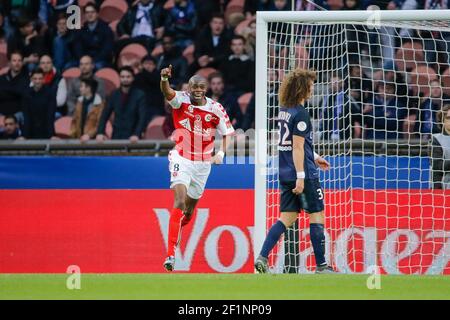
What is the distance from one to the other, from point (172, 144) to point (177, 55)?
A: 2.09m

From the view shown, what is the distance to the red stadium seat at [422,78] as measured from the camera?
1259 centimetres

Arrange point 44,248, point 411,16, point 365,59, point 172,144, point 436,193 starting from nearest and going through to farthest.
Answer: point 411,16
point 436,193
point 44,248
point 172,144
point 365,59

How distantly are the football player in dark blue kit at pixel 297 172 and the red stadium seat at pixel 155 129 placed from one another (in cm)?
474

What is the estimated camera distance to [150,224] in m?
12.3

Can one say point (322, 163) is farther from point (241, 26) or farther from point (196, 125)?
point (241, 26)

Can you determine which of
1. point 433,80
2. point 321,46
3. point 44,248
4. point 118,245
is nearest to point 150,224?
point 118,245

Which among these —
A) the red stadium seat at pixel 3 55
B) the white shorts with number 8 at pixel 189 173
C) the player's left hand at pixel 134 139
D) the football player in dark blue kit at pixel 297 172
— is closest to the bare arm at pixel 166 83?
the white shorts with number 8 at pixel 189 173

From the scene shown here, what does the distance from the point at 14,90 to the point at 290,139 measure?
19.9 ft

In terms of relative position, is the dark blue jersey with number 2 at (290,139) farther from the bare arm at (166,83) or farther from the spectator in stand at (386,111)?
the spectator in stand at (386,111)

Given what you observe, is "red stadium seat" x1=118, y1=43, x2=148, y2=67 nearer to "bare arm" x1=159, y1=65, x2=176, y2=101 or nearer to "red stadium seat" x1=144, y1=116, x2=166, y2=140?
"red stadium seat" x1=144, y1=116, x2=166, y2=140

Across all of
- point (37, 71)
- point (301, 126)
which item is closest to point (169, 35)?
point (37, 71)

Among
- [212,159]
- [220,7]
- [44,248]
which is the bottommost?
[44,248]

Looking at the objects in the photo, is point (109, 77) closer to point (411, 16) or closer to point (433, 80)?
point (433, 80)

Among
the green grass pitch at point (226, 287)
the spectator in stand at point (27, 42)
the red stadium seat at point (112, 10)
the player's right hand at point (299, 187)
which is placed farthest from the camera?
the red stadium seat at point (112, 10)
